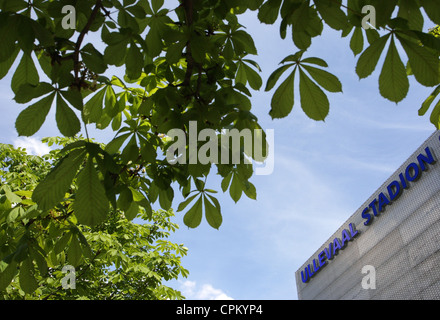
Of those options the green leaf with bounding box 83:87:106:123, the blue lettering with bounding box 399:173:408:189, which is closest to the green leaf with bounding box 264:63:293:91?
the green leaf with bounding box 83:87:106:123

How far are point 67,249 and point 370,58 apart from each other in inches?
129

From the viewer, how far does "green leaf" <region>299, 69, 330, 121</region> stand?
116 cm

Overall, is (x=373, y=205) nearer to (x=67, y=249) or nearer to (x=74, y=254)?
(x=67, y=249)

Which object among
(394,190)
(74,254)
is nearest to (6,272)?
(74,254)

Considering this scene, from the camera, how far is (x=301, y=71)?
119 cm

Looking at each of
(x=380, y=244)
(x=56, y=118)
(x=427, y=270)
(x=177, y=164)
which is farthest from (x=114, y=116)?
(x=380, y=244)

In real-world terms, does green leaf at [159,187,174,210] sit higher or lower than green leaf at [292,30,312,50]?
lower

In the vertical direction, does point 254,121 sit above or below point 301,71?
below

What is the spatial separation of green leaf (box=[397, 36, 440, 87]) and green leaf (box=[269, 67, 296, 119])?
347 millimetres

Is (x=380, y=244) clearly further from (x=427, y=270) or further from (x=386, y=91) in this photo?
(x=386, y=91)

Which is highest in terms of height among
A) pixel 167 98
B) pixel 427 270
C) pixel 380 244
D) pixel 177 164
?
pixel 380 244

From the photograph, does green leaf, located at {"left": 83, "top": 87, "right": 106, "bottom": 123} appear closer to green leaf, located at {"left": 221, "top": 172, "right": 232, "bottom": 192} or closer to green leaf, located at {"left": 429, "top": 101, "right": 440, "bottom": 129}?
green leaf, located at {"left": 221, "top": 172, "right": 232, "bottom": 192}

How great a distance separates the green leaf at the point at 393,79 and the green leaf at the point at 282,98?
276 mm
